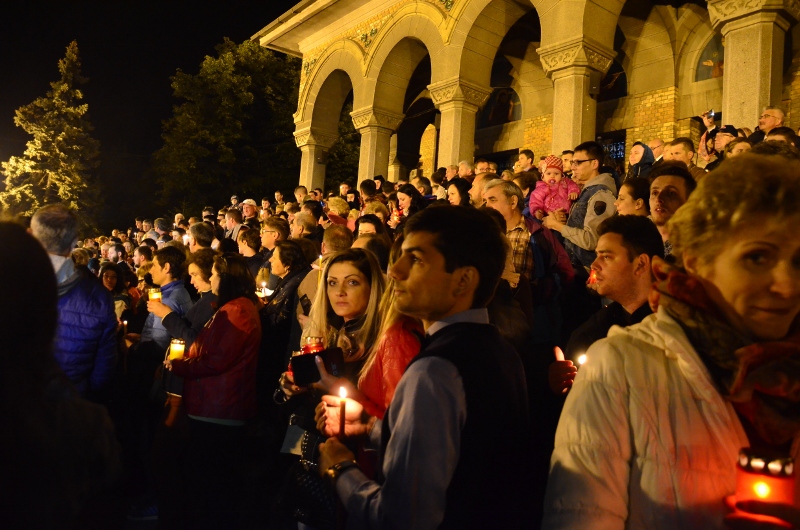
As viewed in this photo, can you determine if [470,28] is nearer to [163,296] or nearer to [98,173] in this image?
[163,296]

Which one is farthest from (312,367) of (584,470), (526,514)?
(584,470)

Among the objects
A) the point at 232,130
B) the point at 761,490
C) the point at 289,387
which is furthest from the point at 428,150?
the point at 761,490

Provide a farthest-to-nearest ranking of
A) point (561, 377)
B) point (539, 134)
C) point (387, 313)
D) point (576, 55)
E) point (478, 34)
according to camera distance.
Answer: point (539, 134) < point (478, 34) < point (576, 55) < point (387, 313) < point (561, 377)

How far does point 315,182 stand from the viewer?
1933 centimetres

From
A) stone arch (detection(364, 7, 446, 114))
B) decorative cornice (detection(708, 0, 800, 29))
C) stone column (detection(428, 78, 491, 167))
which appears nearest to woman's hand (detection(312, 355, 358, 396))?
decorative cornice (detection(708, 0, 800, 29))

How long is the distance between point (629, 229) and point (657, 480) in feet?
6.20

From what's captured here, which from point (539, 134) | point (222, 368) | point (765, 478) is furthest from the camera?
point (539, 134)

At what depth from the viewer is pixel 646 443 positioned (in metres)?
1.28

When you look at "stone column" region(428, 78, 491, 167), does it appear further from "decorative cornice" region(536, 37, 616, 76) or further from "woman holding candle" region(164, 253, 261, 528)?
"woman holding candle" region(164, 253, 261, 528)

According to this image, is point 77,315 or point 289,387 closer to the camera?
point 289,387

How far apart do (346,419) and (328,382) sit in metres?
0.15

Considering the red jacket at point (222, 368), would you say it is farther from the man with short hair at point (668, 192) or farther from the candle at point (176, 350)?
the man with short hair at point (668, 192)

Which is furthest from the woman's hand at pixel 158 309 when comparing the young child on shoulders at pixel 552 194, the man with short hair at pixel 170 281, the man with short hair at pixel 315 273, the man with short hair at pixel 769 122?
the man with short hair at pixel 769 122

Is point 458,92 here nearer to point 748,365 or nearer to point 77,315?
point 77,315
